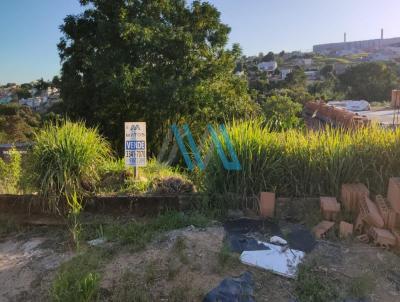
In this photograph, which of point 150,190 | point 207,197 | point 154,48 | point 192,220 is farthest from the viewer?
point 154,48

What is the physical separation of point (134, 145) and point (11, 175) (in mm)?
1903

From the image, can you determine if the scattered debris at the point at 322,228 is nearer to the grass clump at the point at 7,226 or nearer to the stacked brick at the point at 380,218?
the stacked brick at the point at 380,218

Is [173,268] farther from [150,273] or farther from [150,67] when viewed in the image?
[150,67]

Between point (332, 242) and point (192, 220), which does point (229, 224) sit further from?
point (332, 242)

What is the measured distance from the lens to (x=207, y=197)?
3955 mm

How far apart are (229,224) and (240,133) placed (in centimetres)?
99

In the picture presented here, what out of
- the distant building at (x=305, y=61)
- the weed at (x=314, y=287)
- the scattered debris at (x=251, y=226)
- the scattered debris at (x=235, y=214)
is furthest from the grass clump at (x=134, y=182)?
the distant building at (x=305, y=61)

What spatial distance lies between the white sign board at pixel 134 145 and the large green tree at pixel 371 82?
87.8 ft

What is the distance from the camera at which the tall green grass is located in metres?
3.94

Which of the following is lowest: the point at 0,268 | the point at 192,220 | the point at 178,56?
the point at 0,268

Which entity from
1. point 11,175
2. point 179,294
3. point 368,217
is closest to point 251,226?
point 368,217

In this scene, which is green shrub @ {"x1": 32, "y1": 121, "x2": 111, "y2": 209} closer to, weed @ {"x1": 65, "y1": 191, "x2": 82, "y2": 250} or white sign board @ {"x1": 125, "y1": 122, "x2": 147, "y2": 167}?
weed @ {"x1": 65, "y1": 191, "x2": 82, "y2": 250}

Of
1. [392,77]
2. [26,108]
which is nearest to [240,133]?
[26,108]

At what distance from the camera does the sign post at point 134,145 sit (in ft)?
14.4
